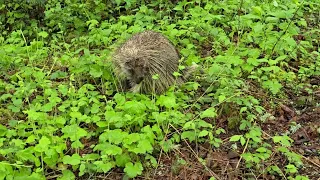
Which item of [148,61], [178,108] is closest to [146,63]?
[148,61]

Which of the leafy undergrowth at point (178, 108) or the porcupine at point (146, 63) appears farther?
the porcupine at point (146, 63)

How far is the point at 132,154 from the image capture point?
4.50 m

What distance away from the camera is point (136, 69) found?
17.5ft

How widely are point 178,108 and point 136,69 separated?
25.7 inches

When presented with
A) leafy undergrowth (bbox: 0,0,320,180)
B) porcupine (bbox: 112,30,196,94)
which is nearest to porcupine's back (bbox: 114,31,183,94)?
porcupine (bbox: 112,30,196,94)

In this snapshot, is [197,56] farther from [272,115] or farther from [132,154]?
[132,154]

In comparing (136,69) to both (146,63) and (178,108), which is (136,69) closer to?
(146,63)

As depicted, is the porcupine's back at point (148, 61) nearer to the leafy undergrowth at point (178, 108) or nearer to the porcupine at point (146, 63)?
the porcupine at point (146, 63)

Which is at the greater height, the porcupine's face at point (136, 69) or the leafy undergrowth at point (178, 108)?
the porcupine's face at point (136, 69)

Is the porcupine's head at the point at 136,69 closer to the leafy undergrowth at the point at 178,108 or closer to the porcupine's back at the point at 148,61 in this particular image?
the porcupine's back at the point at 148,61

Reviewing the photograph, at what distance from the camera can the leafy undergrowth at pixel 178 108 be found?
4.46m

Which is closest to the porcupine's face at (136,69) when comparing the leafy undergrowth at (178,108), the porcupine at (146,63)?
the porcupine at (146,63)

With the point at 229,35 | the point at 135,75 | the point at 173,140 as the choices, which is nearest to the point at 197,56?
the point at 229,35

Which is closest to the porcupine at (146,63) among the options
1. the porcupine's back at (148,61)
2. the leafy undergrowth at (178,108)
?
the porcupine's back at (148,61)
